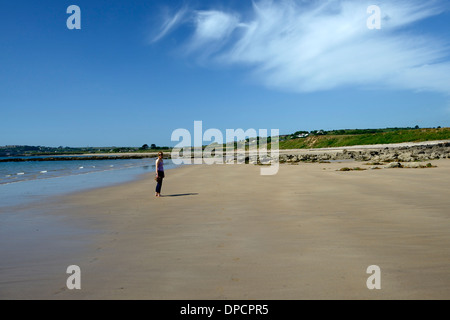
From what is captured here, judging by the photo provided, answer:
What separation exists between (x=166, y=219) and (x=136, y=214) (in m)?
1.65

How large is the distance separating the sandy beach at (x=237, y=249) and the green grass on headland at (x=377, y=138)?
78450 millimetres

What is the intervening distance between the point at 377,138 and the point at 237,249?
321 feet

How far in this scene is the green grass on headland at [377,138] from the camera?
79.6 m

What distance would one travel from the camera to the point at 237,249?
7090 mm

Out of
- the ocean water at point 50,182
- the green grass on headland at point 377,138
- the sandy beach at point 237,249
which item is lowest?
the ocean water at point 50,182

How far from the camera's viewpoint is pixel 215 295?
4836mm

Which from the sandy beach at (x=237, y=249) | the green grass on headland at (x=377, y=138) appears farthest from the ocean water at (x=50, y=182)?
the green grass on headland at (x=377, y=138)

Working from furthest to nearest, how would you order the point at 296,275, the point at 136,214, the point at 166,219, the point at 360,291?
the point at 136,214 < the point at 166,219 < the point at 296,275 < the point at 360,291

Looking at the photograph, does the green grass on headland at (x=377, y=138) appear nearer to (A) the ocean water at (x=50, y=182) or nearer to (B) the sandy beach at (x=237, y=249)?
(A) the ocean water at (x=50, y=182)

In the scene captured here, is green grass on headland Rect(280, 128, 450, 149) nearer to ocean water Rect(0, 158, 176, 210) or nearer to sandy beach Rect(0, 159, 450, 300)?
ocean water Rect(0, 158, 176, 210)

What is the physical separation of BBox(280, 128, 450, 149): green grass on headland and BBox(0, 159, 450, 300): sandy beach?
78.5 meters

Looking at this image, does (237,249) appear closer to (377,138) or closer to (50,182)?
(50,182)

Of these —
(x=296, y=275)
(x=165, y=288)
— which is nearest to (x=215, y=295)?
(x=165, y=288)

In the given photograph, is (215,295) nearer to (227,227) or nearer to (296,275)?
(296,275)
